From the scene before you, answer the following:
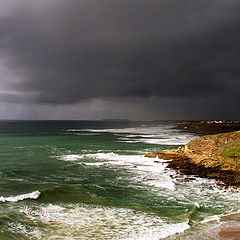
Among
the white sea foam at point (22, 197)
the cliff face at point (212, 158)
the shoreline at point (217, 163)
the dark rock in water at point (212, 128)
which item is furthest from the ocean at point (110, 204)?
the dark rock in water at point (212, 128)

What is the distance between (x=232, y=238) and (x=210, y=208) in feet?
13.6

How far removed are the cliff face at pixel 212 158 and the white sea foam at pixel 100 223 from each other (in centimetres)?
1023

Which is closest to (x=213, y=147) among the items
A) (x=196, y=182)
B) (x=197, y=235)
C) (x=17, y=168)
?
(x=196, y=182)

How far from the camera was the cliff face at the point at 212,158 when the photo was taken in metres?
21.1

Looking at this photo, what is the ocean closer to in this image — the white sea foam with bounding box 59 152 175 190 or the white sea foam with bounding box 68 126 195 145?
the white sea foam with bounding box 59 152 175 190

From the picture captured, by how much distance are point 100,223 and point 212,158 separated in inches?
731

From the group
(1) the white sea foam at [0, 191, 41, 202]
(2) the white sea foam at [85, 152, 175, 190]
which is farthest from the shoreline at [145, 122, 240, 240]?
(1) the white sea foam at [0, 191, 41, 202]

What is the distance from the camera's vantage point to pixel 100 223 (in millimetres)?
11328

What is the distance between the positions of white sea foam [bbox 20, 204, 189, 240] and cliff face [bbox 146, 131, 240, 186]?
1023 cm

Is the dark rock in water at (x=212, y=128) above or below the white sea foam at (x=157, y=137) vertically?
above

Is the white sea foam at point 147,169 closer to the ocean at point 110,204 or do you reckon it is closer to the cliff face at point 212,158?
the ocean at point 110,204

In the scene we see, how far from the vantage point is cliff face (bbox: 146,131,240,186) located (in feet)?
69.3

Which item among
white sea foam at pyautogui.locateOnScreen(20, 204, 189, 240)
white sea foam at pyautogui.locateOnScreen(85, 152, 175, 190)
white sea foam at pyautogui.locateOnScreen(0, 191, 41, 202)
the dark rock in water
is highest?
the dark rock in water

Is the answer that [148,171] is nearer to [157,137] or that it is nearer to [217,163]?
[217,163]
